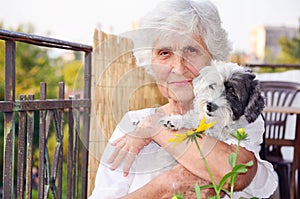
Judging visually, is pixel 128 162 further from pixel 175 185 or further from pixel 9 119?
pixel 9 119

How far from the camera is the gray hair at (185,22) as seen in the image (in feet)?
5.11

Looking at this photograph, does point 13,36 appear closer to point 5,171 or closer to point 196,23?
point 5,171

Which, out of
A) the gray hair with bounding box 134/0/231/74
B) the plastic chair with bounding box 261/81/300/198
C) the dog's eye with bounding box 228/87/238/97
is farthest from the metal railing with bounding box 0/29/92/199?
the plastic chair with bounding box 261/81/300/198

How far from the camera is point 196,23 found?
1564 millimetres

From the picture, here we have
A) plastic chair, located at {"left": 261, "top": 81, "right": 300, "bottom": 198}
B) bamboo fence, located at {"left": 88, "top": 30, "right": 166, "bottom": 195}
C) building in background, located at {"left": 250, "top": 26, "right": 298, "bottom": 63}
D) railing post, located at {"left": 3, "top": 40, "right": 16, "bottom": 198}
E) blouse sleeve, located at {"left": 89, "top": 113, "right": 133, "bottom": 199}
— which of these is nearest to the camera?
railing post, located at {"left": 3, "top": 40, "right": 16, "bottom": 198}

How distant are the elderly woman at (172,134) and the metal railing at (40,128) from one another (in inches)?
9.1

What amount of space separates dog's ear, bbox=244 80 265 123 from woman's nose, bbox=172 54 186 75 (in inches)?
9.1

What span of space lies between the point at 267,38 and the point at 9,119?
56.8ft

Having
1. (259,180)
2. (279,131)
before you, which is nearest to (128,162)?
(259,180)

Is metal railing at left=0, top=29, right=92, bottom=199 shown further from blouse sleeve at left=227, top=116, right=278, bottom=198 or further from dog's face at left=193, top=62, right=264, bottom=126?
blouse sleeve at left=227, top=116, right=278, bottom=198

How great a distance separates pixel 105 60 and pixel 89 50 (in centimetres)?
8

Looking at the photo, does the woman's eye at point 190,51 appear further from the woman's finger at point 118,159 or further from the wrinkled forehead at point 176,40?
the woman's finger at point 118,159

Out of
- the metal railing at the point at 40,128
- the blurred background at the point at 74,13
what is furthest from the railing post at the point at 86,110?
the blurred background at the point at 74,13

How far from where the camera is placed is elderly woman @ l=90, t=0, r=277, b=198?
4.73 ft
